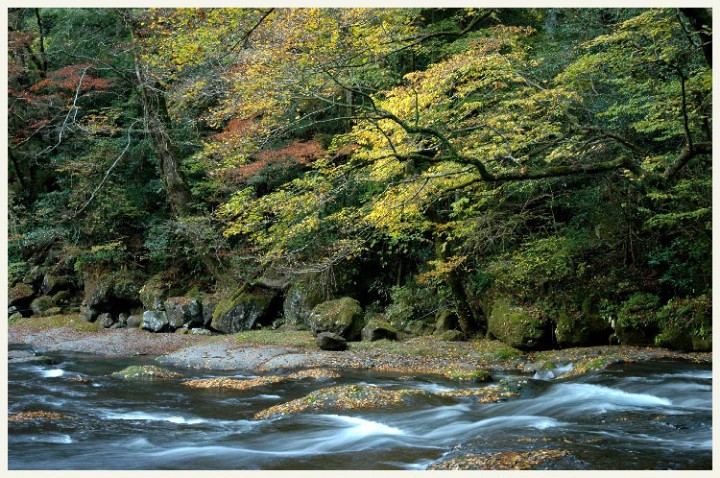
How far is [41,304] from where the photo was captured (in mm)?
21375

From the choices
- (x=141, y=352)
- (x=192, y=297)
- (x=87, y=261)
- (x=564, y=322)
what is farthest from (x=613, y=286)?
(x=87, y=261)

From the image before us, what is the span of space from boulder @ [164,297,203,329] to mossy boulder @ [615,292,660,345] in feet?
38.3

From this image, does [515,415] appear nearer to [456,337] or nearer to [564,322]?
[564,322]

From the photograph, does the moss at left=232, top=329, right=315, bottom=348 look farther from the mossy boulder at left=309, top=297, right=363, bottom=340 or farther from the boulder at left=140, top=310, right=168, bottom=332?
the boulder at left=140, top=310, right=168, bottom=332

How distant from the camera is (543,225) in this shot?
14781mm

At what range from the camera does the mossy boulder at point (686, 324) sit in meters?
11.7

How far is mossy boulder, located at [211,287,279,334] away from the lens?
59.0 ft

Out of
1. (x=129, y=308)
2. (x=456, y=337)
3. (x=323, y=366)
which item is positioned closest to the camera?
(x=323, y=366)

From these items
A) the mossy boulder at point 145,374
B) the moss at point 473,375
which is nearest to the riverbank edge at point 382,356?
the moss at point 473,375

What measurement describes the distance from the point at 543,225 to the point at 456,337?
3328 millimetres

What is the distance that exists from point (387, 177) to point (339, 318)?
4767mm

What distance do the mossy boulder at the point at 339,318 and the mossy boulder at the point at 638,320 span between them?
19.7ft

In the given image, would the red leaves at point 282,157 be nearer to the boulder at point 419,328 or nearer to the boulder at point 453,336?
the boulder at point 419,328

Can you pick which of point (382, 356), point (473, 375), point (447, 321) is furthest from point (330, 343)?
point (473, 375)
